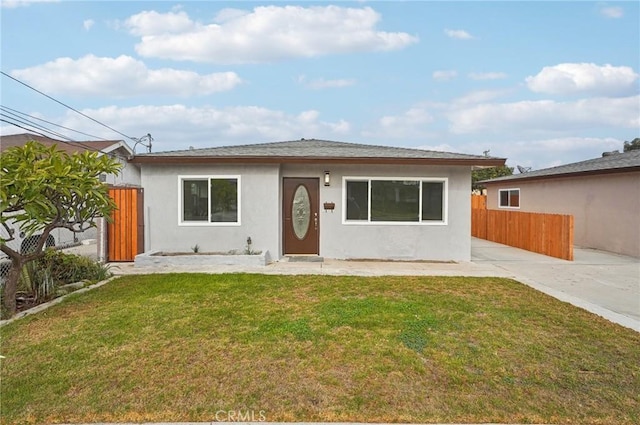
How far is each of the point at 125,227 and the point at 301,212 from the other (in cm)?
421

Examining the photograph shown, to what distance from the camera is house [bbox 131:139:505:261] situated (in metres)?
9.08

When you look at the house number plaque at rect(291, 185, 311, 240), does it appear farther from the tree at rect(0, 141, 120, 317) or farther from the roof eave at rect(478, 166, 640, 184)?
the roof eave at rect(478, 166, 640, 184)

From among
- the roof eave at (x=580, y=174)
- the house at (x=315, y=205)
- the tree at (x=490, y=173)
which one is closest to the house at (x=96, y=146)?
the house at (x=315, y=205)

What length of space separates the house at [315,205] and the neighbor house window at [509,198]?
27.9ft

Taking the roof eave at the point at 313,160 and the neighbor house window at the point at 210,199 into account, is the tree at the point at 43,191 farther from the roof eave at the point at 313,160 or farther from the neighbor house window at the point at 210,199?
the neighbor house window at the point at 210,199

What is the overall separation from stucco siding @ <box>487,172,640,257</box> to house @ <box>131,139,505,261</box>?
5.28 metres

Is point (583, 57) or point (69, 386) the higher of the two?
point (583, 57)

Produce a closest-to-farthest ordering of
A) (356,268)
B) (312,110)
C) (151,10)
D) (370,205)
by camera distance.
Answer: (356,268) < (370,205) < (151,10) < (312,110)

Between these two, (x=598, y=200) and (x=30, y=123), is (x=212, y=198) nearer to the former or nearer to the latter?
(x=30, y=123)

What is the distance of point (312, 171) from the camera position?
9.39m

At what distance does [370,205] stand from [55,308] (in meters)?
6.57

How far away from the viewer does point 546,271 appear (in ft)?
27.1

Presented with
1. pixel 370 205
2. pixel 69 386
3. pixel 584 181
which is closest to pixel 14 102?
pixel 370 205

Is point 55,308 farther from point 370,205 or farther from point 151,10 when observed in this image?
point 151,10
